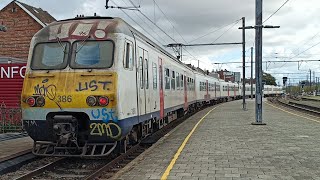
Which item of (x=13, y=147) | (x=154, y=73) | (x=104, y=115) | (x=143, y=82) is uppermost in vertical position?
(x=154, y=73)

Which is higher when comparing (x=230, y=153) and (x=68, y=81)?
(x=68, y=81)

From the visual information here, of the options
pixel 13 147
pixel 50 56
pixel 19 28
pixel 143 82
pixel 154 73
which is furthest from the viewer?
pixel 19 28

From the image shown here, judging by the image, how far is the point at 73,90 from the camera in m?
8.30

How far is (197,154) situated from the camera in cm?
931

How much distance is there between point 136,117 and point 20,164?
9.40 ft

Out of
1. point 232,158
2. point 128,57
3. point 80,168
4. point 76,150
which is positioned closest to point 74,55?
point 128,57

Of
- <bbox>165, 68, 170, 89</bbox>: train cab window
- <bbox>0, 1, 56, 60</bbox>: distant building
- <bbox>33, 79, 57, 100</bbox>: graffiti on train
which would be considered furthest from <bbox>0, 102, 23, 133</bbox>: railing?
<bbox>0, 1, 56, 60</bbox>: distant building

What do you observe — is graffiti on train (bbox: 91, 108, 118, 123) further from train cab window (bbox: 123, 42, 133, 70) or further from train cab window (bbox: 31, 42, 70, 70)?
train cab window (bbox: 31, 42, 70, 70)

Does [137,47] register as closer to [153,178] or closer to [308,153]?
[153,178]

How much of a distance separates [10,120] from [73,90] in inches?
343

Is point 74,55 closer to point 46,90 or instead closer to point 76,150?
point 46,90

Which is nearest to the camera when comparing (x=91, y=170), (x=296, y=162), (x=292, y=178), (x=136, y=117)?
(x=292, y=178)

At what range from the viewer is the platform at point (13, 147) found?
9641 mm

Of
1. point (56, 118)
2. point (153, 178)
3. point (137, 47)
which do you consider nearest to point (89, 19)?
point (137, 47)
